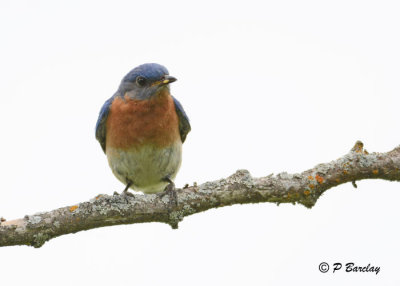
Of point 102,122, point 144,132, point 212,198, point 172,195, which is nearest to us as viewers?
point 212,198

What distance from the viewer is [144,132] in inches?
281

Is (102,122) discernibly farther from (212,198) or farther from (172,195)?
(212,198)

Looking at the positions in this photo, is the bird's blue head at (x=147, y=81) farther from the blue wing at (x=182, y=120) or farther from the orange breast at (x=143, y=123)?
the blue wing at (x=182, y=120)

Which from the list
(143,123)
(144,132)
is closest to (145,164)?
(144,132)

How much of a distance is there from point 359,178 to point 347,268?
1.47m

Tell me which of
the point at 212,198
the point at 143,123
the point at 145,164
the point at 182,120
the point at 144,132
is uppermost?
the point at 182,120

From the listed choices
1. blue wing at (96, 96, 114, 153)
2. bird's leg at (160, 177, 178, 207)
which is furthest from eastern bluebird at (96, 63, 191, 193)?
bird's leg at (160, 177, 178, 207)

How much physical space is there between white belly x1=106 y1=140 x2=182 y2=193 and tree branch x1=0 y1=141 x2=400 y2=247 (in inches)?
64.2

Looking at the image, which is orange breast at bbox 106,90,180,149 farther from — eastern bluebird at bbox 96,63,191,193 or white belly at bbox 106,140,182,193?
white belly at bbox 106,140,182,193

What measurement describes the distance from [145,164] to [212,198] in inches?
78.5

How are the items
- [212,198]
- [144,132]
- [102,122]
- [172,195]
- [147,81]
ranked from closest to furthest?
[212,198], [172,195], [144,132], [147,81], [102,122]

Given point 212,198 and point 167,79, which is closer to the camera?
point 212,198

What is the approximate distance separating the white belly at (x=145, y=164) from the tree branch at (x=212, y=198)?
163cm

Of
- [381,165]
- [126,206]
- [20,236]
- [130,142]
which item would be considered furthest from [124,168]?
[381,165]
